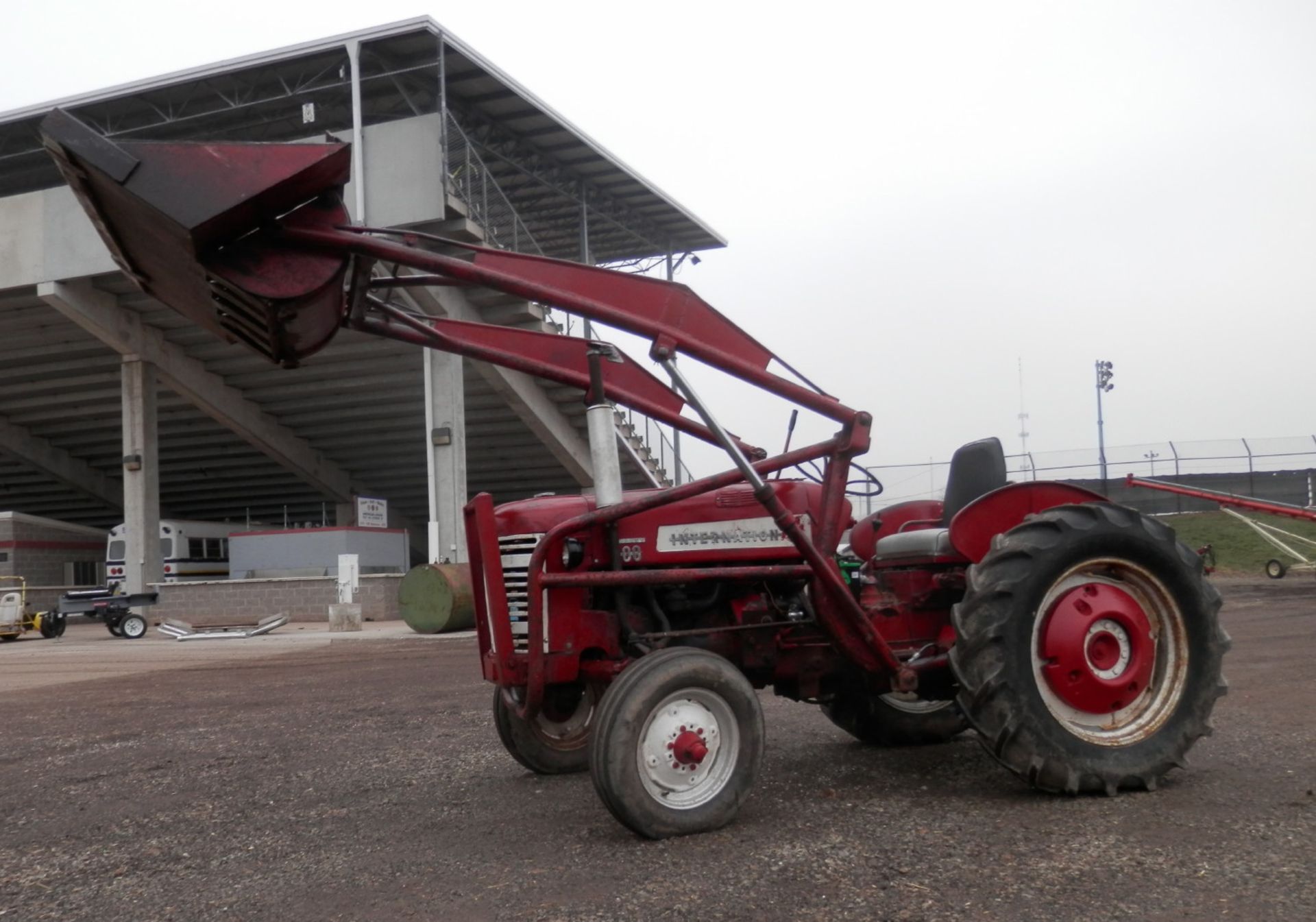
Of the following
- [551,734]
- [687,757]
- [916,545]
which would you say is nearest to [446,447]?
[551,734]

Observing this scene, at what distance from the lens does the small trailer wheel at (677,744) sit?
4.00m

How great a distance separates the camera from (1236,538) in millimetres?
26359

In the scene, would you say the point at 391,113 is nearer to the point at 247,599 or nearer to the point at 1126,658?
the point at 247,599

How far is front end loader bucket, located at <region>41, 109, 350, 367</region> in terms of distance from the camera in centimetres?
383

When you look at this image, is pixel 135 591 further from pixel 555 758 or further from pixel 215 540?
pixel 555 758

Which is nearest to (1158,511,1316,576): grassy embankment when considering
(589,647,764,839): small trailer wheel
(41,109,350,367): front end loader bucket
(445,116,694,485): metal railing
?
(445,116,694,485): metal railing

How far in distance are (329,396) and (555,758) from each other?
911 inches

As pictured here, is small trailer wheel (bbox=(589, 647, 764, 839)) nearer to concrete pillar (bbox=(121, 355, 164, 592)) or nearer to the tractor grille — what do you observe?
the tractor grille

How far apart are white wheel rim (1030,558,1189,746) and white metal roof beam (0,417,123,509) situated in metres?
32.4

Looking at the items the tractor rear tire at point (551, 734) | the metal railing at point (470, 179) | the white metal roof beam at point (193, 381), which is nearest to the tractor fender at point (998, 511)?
the tractor rear tire at point (551, 734)

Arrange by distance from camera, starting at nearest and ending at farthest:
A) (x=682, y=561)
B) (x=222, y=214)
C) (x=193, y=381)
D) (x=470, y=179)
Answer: (x=222, y=214) < (x=682, y=561) < (x=470, y=179) < (x=193, y=381)

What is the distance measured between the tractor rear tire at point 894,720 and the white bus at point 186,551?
952 inches

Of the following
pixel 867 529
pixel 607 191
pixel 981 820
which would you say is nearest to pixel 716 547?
pixel 981 820

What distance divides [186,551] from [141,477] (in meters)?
3.35
